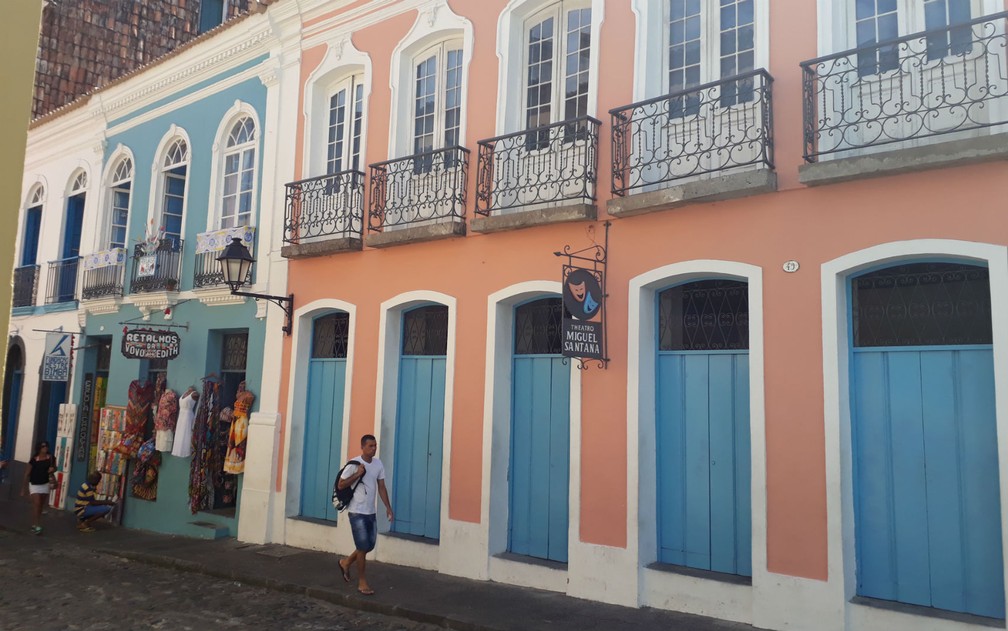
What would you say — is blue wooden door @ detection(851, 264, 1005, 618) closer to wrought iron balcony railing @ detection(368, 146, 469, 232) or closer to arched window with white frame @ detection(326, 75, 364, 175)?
wrought iron balcony railing @ detection(368, 146, 469, 232)

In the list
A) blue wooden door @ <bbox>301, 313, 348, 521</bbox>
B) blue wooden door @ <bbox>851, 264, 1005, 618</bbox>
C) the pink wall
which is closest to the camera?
blue wooden door @ <bbox>851, 264, 1005, 618</bbox>

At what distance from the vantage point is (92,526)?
1355 centimetres

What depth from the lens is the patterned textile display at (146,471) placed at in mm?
13180

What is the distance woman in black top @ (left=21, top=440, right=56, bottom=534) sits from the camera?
13367 mm

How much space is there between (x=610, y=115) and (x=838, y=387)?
3536 millimetres

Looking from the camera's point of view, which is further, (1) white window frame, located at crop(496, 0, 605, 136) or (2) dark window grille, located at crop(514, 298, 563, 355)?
(1) white window frame, located at crop(496, 0, 605, 136)

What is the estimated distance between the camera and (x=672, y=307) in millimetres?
8289

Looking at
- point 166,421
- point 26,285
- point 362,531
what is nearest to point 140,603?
point 362,531

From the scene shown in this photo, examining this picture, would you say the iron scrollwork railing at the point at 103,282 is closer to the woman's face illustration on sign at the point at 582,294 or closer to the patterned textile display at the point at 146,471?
the patterned textile display at the point at 146,471

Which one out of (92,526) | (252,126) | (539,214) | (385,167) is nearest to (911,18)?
(539,214)

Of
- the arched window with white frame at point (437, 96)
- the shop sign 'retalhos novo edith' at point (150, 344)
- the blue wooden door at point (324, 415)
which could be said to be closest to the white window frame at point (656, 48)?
the arched window with white frame at point (437, 96)

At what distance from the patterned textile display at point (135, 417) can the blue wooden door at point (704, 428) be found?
9.26m

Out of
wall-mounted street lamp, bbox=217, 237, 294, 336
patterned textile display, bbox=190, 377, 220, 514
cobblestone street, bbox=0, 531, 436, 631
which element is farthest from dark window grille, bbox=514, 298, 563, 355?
patterned textile display, bbox=190, 377, 220, 514

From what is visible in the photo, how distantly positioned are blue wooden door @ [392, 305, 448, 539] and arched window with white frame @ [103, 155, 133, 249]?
26.9 ft
